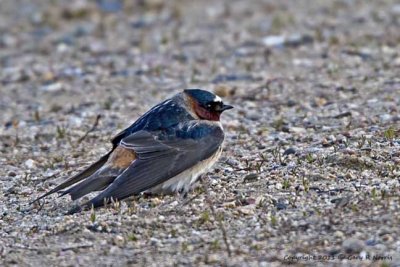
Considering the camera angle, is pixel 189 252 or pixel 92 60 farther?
pixel 92 60

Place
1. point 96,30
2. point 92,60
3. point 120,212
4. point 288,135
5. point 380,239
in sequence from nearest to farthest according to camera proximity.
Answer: point 380,239, point 120,212, point 288,135, point 92,60, point 96,30

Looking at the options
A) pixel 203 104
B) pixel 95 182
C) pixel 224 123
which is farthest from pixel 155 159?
pixel 224 123

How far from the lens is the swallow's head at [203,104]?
7.80 metres

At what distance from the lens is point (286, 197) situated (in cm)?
683

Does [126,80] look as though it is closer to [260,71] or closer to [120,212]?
[260,71]

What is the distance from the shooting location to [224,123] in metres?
9.44

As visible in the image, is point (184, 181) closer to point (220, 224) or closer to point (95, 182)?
point (95, 182)

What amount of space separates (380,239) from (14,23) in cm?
1023

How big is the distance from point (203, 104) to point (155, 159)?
81cm

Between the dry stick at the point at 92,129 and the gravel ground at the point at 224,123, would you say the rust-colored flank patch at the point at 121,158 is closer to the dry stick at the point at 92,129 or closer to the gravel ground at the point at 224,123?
the gravel ground at the point at 224,123

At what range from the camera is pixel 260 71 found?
11.5 m

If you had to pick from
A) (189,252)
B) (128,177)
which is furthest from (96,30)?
(189,252)

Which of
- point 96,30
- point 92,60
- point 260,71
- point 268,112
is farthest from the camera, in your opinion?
point 96,30

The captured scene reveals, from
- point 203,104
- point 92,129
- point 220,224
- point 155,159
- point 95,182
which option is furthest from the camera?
point 92,129
